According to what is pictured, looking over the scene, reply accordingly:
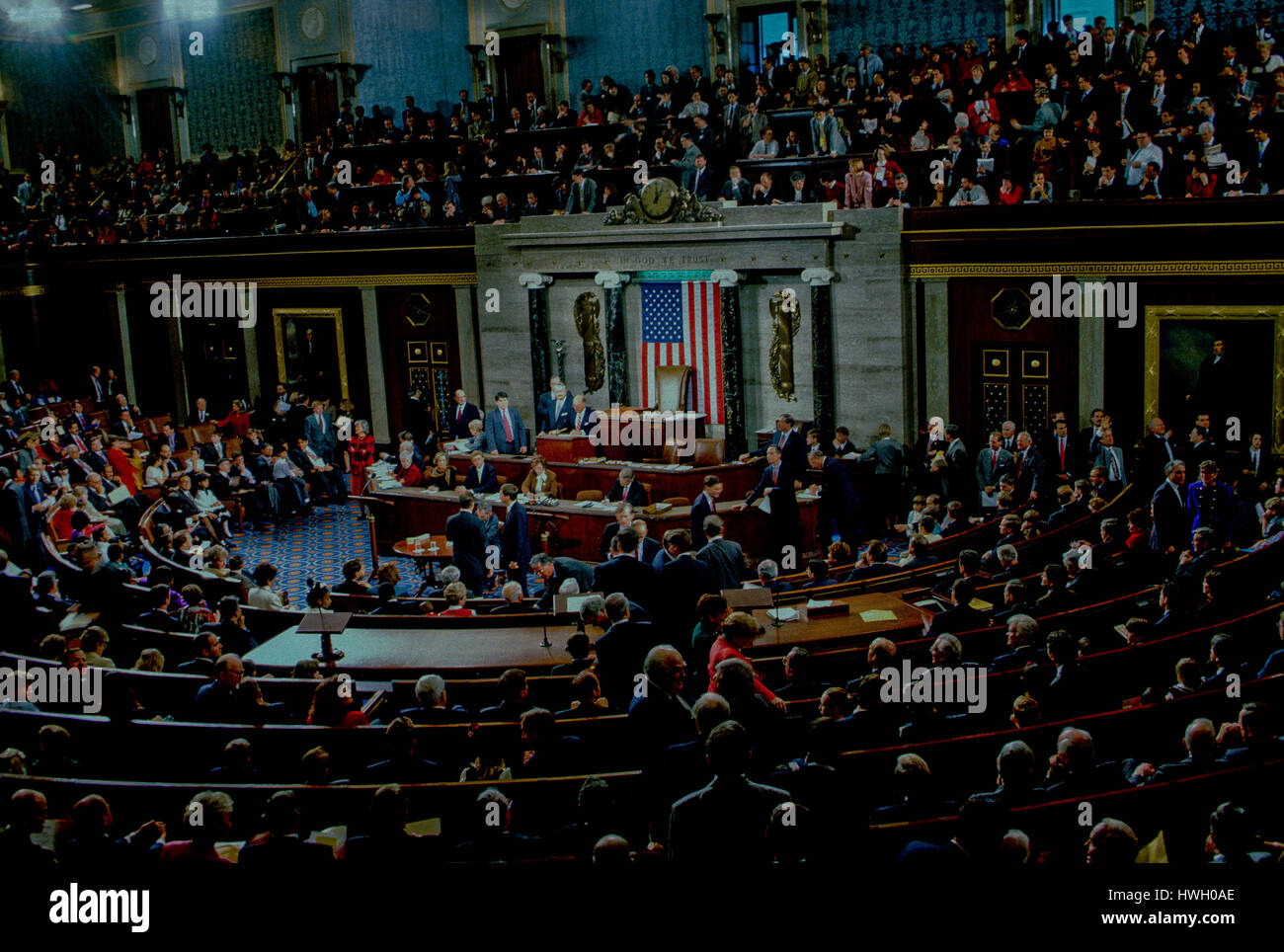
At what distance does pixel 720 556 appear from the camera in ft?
29.6

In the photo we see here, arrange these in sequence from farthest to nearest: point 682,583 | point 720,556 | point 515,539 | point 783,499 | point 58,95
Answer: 1. point 58,95
2. point 783,499
3. point 515,539
4. point 720,556
5. point 682,583

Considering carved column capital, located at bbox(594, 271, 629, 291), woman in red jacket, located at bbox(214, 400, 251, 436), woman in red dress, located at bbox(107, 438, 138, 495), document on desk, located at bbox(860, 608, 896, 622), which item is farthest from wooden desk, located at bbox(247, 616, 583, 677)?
woman in red jacket, located at bbox(214, 400, 251, 436)

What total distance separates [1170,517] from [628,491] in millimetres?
5265

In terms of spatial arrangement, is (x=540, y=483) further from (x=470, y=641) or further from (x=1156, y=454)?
(x=1156, y=454)

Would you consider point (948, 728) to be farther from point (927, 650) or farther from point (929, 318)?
point (929, 318)

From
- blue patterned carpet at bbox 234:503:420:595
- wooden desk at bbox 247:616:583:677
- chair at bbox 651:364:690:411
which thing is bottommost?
blue patterned carpet at bbox 234:503:420:595

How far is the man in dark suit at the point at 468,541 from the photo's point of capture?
11312 mm

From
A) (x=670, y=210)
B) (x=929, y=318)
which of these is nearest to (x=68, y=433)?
(x=670, y=210)

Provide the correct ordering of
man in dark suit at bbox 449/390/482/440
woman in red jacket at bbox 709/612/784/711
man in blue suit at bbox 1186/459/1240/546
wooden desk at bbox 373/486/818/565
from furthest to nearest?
man in dark suit at bbox 449/390/482/440 → wooden desk at bbox 373/486/818/565 → man in blue suit at bbox 1186/459/1240/546 → woman in red jacket at bbox 709/612/784/711

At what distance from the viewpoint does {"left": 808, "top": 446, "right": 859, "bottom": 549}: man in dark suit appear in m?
13.2

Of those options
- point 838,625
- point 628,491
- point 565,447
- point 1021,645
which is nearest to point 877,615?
point 838,625

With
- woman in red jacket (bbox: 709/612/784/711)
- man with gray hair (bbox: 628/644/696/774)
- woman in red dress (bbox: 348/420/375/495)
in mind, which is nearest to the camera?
man with gray hair (bbox: 628/644/696/774)

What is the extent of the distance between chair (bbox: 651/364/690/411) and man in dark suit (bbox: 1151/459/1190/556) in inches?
313

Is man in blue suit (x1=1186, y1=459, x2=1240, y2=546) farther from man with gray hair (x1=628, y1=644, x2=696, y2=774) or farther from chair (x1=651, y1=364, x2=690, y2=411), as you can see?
chair (x1=651, y1=364, x2=690, y2=411)
